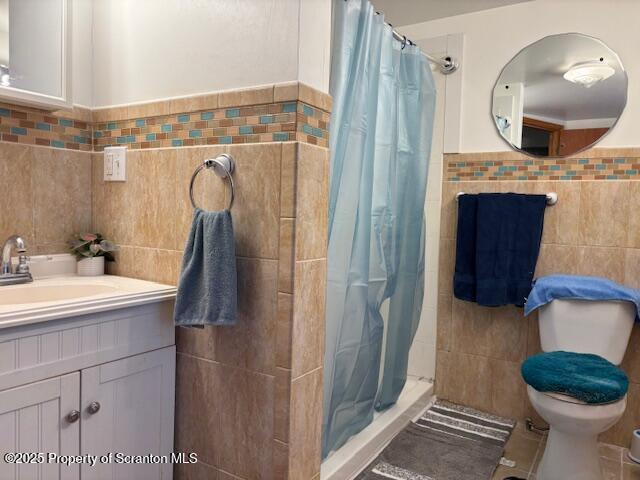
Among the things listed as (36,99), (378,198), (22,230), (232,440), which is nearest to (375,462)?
(232,440)

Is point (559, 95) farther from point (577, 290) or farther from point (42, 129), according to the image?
point (42, 129)

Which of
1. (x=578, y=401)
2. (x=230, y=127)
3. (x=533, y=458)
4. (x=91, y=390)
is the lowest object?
(x=533, y=458)

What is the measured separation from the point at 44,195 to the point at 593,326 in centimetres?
217

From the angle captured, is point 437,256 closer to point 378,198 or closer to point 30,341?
point 378,198

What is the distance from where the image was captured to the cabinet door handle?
1.31 meters

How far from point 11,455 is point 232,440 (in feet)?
1.91

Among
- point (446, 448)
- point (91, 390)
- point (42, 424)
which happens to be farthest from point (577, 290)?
point (42, 424)

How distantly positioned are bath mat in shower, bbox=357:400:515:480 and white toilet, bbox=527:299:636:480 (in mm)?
258

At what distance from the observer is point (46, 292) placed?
158 cm

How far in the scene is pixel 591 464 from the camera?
73.0 inches

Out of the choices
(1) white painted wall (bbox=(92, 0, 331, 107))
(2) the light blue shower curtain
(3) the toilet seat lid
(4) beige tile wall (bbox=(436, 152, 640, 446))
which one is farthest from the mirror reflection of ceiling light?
(1) white painted wall (bbox=(92, 0, 331, 107))

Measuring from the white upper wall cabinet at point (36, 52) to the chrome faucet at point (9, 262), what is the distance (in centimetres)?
44

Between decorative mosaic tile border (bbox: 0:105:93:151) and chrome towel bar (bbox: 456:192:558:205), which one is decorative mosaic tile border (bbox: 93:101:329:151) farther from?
chrome towel bar (bbox: 456:192:558:205)

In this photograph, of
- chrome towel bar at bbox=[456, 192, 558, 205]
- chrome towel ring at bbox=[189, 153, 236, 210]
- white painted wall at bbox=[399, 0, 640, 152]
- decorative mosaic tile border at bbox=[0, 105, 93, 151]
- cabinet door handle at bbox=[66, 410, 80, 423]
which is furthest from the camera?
chrome towel bar at bbox=[456, 192, 558, 205]
